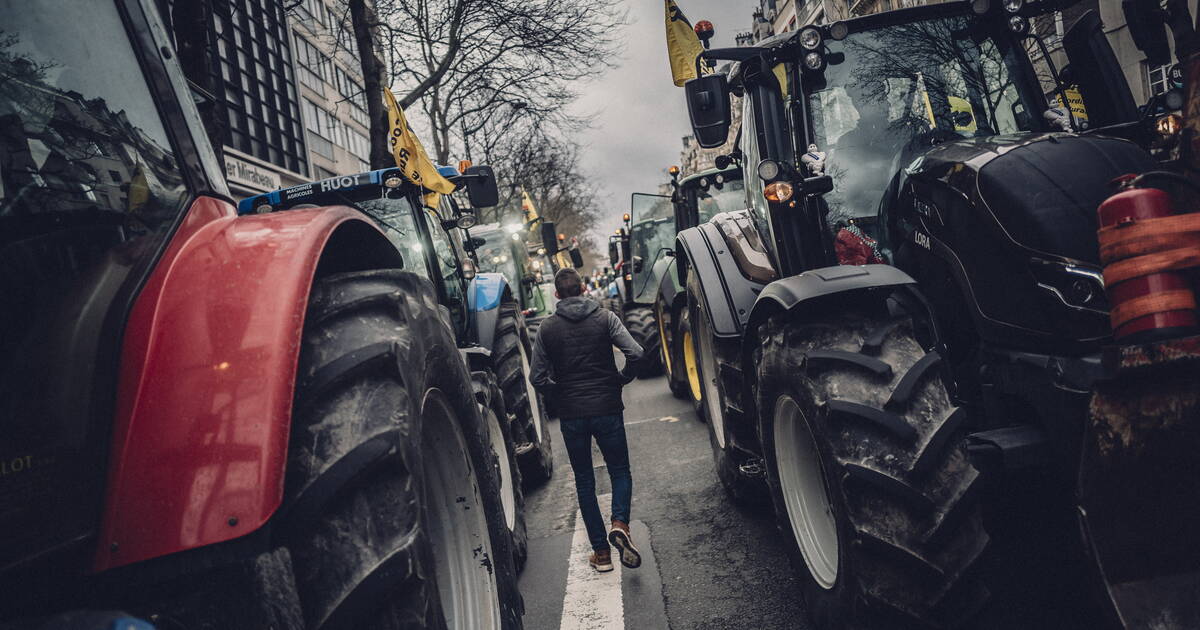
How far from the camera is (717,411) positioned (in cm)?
569

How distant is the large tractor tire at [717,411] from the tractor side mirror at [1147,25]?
248 cm

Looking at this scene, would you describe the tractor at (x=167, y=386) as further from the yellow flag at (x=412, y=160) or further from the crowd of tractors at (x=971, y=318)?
the yellow flag at (x=412, y=160)

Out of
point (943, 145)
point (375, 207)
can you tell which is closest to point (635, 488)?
point (375, 207)

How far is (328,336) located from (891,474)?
6.06ft

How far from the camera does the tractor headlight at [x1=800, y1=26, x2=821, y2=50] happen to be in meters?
3.73

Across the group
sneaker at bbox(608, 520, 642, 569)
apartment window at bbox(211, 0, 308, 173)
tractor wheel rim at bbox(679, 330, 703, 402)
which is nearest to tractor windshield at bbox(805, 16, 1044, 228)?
sneaker at bbox(608, 520, 642, 569)

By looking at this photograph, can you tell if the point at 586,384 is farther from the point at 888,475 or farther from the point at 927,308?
the point at 888,475

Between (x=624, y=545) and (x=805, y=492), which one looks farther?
(x=624, y=545)

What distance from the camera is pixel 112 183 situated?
5.71 feet

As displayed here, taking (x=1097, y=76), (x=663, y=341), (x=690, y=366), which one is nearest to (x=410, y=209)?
(x=690, y=366)

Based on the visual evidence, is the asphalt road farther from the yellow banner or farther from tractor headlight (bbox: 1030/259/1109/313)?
the yellow banner

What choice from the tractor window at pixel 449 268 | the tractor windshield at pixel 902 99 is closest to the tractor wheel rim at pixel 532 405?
the tractor window at pixel 449 268

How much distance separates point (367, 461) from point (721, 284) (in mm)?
3448

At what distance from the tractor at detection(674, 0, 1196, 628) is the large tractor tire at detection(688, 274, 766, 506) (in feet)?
0.78
